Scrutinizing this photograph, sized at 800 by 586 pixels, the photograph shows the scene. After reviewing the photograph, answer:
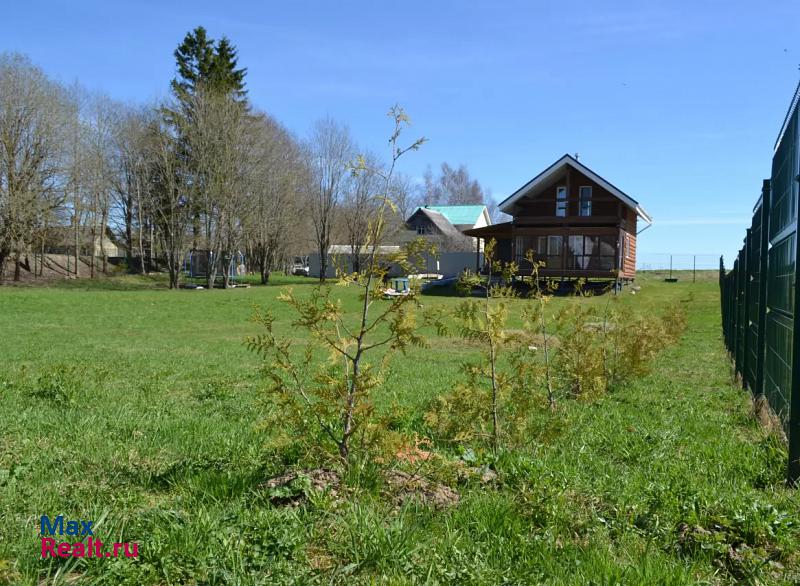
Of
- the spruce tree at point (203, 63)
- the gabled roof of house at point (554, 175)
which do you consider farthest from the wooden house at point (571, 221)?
the spruce tree at point (203, 63)

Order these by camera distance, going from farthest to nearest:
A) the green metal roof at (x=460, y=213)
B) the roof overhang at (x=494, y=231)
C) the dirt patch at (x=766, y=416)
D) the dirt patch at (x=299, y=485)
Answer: the green metal roof at (x=460, y=213), the roof overhang at (x=494, y=231), the dirt patch at (x=766, y=416), the dirt patch at (x=299, y=485)

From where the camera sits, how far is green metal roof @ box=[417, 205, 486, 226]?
237 feet

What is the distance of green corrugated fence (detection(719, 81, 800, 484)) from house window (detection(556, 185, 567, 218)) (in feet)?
89.7

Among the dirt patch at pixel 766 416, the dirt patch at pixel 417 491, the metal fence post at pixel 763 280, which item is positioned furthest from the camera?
the metal fence post at pixel 763 280

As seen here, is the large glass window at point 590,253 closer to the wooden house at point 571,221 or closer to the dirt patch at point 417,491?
the wooden house at point 571,221

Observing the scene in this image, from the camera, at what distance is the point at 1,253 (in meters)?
A: 34.6

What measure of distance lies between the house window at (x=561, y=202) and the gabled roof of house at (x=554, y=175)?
919mm

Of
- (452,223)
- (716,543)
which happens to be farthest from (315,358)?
(452,223)

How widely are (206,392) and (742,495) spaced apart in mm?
5841

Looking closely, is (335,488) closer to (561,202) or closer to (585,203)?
(561,202)

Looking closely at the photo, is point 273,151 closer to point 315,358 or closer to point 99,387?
point 315,358

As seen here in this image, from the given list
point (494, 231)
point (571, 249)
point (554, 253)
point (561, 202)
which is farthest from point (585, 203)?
point (494, 231)

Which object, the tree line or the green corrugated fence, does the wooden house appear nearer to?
the tree line

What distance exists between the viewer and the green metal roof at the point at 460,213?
72294 mm
